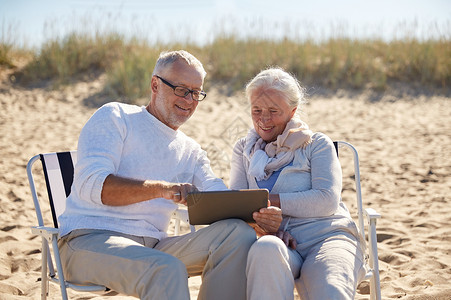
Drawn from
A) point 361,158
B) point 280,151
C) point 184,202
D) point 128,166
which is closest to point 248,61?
point 361,158

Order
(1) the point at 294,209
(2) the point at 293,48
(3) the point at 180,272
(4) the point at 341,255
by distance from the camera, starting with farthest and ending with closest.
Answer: (2) the point at 293,48 → (1) the point at 294,209 → (4) the point at 341,255 → (3) the point at 180,272

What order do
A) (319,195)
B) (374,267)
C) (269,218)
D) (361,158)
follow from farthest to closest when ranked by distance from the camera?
(361,158), (374,267), (319,195), (269,218)

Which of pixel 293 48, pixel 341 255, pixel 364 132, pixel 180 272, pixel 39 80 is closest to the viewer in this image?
pixel 180 272

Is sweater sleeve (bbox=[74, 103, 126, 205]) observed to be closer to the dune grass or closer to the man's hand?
the man's hand

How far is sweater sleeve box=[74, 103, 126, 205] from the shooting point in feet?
8.68

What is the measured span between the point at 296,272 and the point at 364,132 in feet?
20.4

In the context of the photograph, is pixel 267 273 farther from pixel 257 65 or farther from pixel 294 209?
pixel 257 65

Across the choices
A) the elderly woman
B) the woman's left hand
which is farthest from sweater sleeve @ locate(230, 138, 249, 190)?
the woman's left hand

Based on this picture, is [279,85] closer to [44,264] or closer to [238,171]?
[238,171]

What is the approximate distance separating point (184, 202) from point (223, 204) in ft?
0.67

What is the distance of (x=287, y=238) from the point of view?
2.77 metres

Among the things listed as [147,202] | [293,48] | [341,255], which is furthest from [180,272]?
[293,48]

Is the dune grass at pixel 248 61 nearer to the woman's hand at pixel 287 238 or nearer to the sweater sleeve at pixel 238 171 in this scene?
the sweater sleeve at pixel 238 171

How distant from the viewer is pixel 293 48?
11312 millimetres
